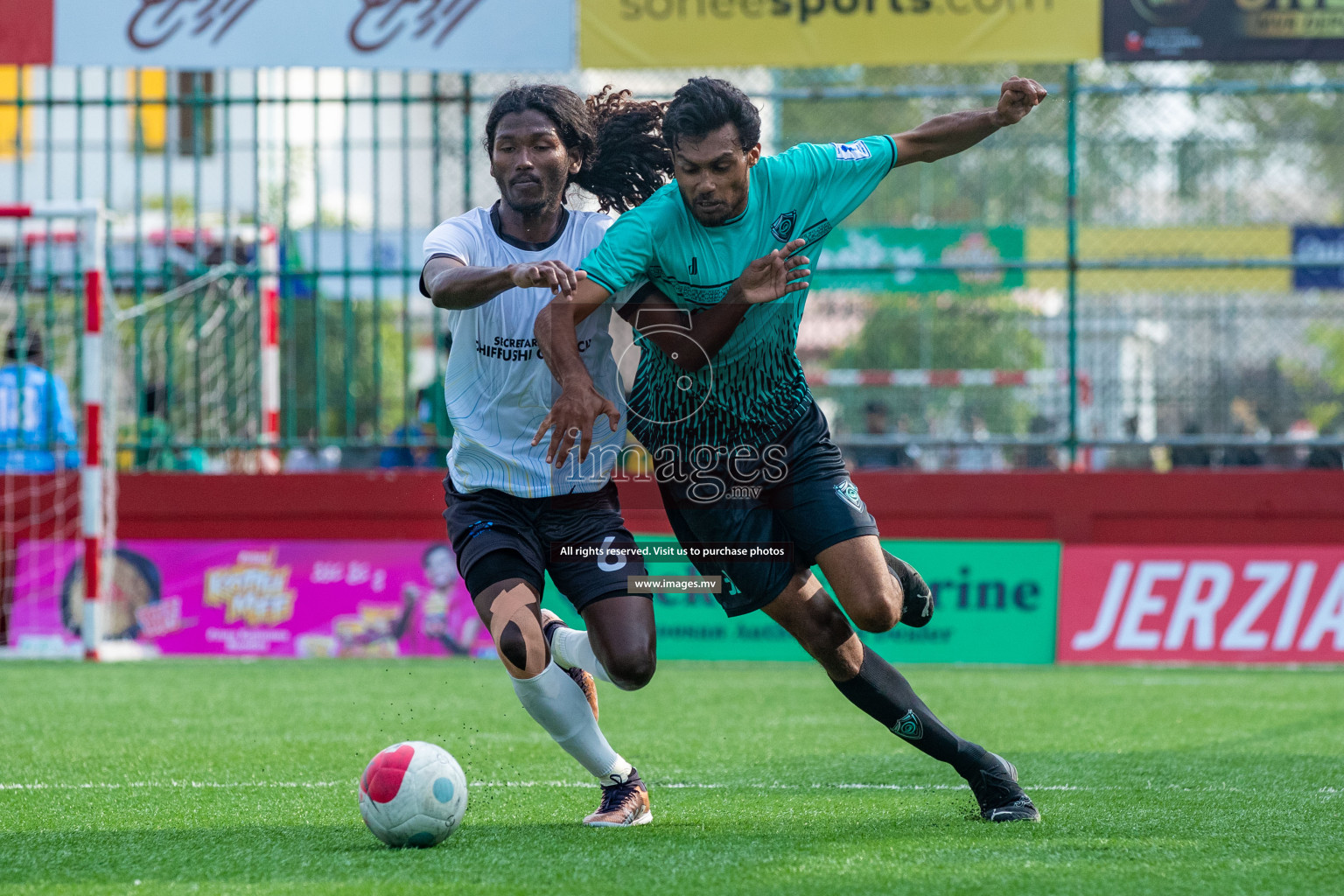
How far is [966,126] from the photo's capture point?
14.5 ft

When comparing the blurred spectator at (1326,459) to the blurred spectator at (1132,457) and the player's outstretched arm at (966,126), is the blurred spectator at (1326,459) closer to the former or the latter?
the blurred spectator at (1132,457)

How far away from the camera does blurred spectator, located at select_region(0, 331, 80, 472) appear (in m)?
9.94

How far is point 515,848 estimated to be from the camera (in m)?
3.92

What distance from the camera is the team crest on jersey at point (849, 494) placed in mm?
4340

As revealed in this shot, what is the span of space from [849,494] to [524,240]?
1.26 metres

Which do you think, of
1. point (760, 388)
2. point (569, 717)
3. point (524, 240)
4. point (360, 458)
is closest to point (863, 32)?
point (360, 458)

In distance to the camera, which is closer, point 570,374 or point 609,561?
point 570,374

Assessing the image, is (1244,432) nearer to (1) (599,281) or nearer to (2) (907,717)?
(2) (907,717)

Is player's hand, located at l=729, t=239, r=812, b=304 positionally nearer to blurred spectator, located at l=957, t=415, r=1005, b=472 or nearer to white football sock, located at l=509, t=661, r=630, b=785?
white football sock, located at l=509, t=661, r=630, b=785

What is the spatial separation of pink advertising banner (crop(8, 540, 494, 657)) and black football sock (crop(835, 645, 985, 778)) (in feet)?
19.0

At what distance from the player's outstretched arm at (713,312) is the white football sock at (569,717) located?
3.29ft

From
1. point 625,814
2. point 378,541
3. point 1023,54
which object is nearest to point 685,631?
point 378,541

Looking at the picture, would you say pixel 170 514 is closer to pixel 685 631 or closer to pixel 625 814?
pixel 685 631

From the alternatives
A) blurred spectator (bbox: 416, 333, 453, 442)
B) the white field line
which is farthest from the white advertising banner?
the white field line
